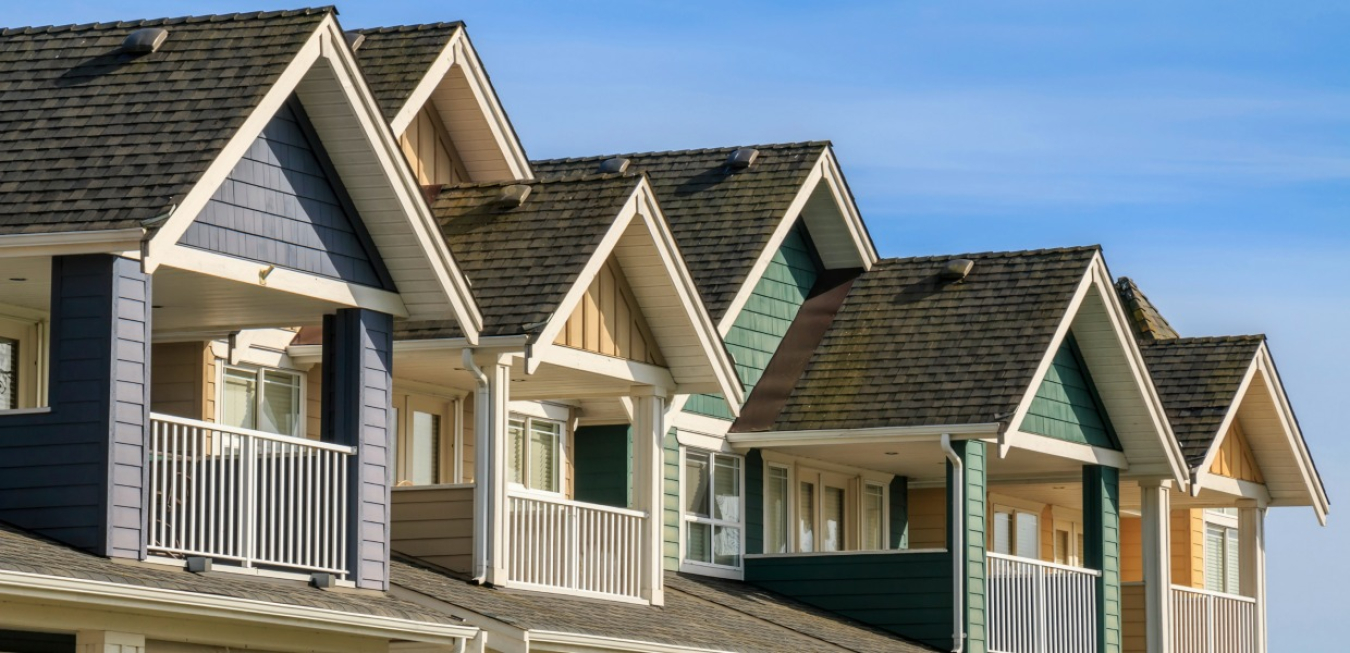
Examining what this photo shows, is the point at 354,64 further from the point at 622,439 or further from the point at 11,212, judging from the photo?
the point at 622,439

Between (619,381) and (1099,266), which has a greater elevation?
(1099,266)

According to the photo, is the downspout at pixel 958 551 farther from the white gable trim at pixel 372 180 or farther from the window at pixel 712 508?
the white gable trim at pixel 372 180

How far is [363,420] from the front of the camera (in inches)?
747

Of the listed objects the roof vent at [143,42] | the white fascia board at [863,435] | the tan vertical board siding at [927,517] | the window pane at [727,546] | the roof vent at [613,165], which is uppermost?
the roof vent at [613,165]

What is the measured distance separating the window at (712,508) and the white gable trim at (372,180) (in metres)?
7.01

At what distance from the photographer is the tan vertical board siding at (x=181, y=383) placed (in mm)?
20484

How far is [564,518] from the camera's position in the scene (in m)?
22.0

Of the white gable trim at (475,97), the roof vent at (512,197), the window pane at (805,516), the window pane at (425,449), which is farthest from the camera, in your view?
the window pane at (805,516)

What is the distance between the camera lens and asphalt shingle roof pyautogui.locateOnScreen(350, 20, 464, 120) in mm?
23413

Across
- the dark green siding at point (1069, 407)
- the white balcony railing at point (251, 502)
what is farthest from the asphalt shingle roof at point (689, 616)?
the dark green siding at point (1069, 407)

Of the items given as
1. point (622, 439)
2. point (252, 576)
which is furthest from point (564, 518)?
point (252, 576)

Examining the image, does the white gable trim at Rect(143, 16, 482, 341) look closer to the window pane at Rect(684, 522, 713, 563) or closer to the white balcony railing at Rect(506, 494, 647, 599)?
the white balcony railing at Rect(506, 494, 647, 599)

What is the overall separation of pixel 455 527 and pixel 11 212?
5590mm

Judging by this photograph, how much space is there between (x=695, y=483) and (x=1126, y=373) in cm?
549
